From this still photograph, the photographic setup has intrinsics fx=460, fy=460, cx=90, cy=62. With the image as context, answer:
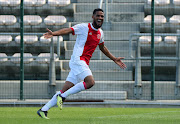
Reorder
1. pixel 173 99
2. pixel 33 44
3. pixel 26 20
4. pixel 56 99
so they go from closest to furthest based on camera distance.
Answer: pixel 56 99, pixel 173 99, pixel 33 44, pixel 26 20

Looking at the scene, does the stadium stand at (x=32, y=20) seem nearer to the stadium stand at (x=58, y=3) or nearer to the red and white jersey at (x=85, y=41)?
the stadium stand at (x=58, y=3)

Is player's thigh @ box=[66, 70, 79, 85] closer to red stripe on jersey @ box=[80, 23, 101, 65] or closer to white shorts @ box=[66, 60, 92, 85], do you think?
white shorts @ box=[66, 60, 92, 85]

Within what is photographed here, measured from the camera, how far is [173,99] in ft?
38.6

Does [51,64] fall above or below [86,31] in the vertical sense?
below

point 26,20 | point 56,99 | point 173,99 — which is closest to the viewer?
point 56,99

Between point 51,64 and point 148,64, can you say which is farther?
point 148,64

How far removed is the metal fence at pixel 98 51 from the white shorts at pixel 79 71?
4.14 meters

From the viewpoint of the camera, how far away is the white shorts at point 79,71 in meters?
7.12

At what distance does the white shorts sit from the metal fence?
13.6ft

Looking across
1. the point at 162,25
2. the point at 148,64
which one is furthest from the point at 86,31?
the point at 162,25

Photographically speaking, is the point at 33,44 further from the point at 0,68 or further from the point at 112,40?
the point at 112,40

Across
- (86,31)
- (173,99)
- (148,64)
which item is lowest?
(173,99)

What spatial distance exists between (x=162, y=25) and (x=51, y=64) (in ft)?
15.0

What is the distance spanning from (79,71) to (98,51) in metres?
5.71
